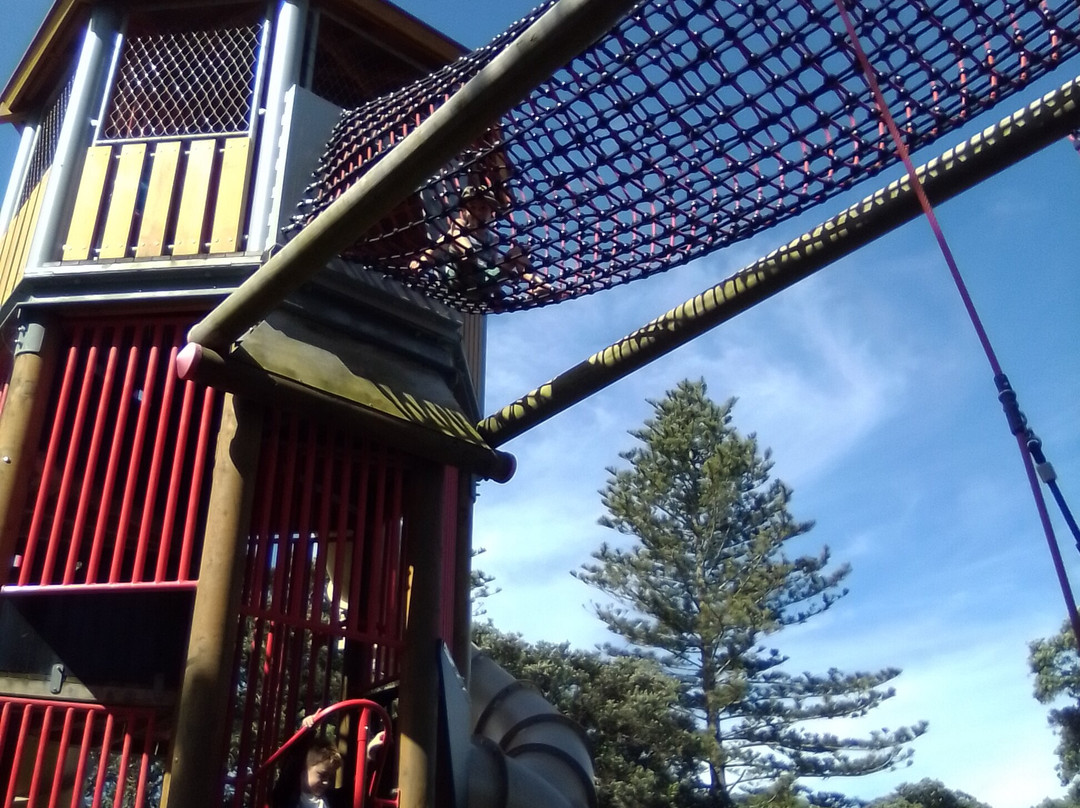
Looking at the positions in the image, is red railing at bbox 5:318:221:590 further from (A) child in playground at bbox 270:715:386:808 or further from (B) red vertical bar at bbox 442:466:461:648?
(B) red vertical bar at bbox 442:466:461:648

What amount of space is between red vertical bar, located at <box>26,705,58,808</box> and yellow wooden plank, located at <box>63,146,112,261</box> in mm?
2093

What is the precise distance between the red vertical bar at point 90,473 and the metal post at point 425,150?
3.30ft

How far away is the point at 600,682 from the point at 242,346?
19334 millimetres

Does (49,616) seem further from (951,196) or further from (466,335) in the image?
(951,196)

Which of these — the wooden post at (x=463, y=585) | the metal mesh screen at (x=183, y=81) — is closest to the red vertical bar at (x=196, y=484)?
the wooden post at (x=463, y=585)

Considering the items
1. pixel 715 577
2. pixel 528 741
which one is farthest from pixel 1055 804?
pixel 528 741

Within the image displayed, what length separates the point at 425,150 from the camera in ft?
10.5

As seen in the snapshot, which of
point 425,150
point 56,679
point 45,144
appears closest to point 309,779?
point 56,679

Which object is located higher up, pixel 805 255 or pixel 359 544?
pixel 805 255

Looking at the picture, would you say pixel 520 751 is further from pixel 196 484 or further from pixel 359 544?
pixel 196 484

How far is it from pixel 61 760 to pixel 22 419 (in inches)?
58.5

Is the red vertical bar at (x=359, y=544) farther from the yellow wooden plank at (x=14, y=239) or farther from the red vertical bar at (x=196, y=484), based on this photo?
the yellow wooden plank at (x=14, y=239)

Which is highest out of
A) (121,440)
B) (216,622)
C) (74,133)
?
(74,133)

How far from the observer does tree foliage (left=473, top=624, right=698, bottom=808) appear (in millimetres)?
20750
